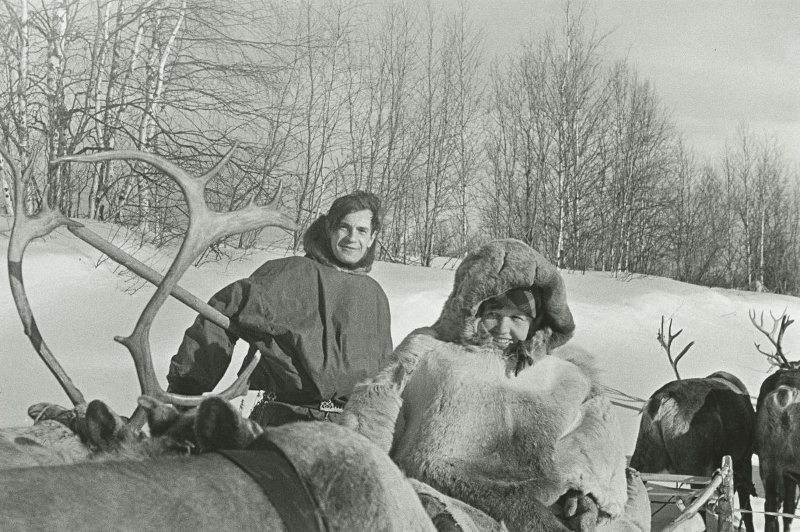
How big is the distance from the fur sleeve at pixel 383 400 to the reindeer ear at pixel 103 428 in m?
1.18

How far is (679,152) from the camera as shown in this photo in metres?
25.5

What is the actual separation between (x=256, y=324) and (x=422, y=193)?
13764 millimetres

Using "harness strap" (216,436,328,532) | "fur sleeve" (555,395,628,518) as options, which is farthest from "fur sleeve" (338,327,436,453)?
"harness strap" (216,436,328,532)

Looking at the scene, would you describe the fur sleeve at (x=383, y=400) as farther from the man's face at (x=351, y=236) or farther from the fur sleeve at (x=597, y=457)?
the man's face at (x=351, y=236)

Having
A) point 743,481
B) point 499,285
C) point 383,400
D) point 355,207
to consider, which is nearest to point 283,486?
point 383,400

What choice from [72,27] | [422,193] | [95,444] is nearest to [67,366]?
[72,27]

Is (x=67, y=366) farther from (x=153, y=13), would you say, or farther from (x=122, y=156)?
(x=122, y=156)

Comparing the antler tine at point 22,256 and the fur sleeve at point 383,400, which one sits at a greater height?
the antler tine at point 22,256

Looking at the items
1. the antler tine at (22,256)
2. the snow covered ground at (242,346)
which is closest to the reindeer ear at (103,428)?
the antler tine at (22,256)

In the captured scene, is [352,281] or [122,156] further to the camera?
[352,281]

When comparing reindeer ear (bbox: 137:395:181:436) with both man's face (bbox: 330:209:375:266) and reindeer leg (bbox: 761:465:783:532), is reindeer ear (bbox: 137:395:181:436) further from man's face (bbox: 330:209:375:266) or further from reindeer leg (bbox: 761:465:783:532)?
reindeer leg (bbox: 761:465:783:532)

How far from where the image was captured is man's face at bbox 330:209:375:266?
3.64 metres

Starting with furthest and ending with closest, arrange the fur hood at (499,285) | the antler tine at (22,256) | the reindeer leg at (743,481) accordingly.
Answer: the reindeer leg at (743,481) → the fur hood at (499,285) → the antler tine at (22,256)

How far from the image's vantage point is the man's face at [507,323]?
8.98ft
